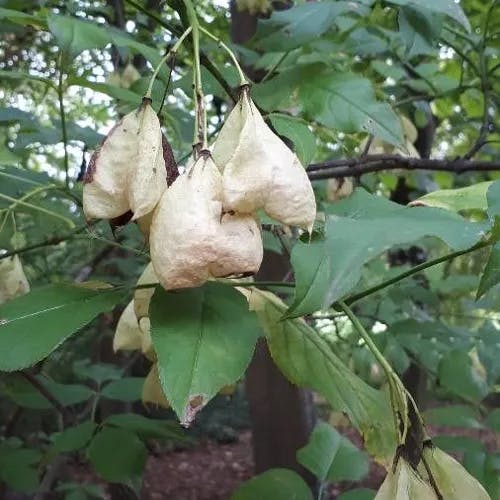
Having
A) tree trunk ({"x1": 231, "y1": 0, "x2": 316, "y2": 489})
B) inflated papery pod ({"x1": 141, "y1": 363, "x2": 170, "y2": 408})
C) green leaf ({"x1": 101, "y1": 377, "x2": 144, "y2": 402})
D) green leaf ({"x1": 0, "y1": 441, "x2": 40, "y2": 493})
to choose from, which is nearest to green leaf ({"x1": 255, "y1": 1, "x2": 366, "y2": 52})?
inflated papery pod ({"x1": 141, "y1": 363, "x2": 170, "y2": 408})

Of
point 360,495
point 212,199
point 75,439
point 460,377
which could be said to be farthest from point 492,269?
point 75,439

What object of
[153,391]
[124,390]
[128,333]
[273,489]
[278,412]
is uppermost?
[128,333]

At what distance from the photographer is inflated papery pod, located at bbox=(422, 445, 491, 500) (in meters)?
0.75

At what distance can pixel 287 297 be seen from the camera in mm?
2229

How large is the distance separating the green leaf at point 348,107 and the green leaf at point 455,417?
0.70 metres

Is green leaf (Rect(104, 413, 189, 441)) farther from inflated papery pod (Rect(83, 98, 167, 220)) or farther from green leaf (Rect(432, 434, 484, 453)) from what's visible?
inflated papery pod (Rect(83, 98, 167, 220))

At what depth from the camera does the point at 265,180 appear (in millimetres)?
640

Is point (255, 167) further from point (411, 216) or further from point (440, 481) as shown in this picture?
point (440, 481)

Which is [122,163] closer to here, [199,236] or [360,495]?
[199,236]

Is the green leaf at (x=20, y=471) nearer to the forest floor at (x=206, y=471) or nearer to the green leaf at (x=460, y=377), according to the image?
the green leaf at (x=460, y=377)

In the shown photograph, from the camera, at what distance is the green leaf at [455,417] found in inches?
58.7

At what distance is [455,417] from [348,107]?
2.66 feet

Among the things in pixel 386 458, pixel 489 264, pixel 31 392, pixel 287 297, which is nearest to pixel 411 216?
pixel 489 264

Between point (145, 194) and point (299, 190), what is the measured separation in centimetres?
14
